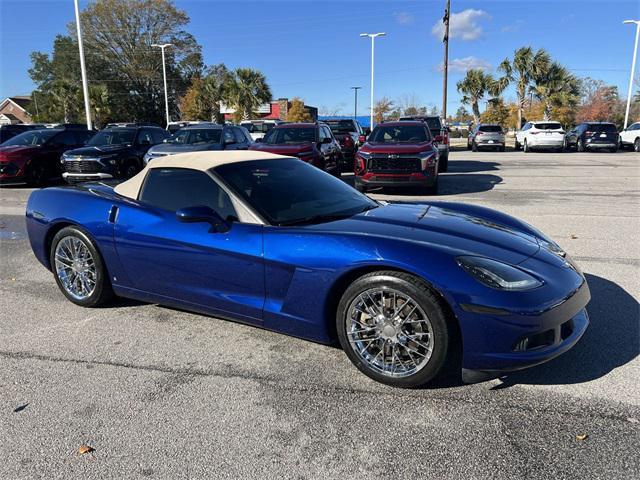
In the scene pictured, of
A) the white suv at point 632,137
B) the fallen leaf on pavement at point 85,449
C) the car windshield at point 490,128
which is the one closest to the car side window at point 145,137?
the fallen leaf on pavement at point 85,449

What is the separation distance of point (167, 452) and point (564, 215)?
800 centimetres

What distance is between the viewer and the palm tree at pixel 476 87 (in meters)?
48.3

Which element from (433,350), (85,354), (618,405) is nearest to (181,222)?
(85,354)

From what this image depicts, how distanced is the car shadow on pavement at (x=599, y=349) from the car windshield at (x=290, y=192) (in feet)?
5.66

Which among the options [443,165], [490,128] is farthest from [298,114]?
[443,165]

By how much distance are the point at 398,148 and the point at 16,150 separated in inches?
420

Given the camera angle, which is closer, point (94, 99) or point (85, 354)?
point (85, 354)

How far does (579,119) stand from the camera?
6725 cm

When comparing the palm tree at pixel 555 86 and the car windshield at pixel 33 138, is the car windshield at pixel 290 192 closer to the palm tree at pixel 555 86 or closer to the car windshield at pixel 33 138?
the car windshield at pixel 33 138

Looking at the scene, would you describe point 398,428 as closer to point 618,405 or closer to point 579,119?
point 618,405

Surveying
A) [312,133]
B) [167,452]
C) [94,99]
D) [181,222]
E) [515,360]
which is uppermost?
[94,99]

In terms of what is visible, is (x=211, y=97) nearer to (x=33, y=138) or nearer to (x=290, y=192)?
(x=33, y=138)

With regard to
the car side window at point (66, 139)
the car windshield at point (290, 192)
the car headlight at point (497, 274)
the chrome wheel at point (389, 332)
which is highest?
the car side window at point (66, 139)

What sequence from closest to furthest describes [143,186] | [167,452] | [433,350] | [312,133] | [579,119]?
[167,452], [433,350], [143,186], [312,133], [579,119]
